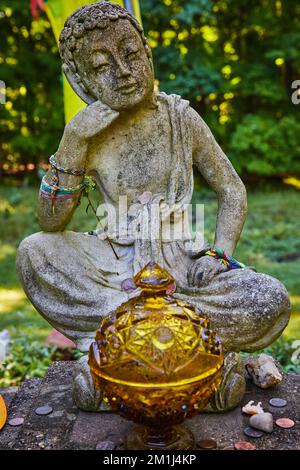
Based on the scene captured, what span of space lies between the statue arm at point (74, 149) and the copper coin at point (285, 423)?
118 cm

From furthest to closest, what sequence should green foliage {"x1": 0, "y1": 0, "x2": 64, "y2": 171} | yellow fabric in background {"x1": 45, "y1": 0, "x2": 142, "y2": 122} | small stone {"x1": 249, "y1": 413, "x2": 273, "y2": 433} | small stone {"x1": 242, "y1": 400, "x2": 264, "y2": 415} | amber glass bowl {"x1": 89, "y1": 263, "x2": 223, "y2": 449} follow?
green foliage {"x1": 0, "y1": 0, "x2": 64, "y2": 171}, yellow fabric in background {"x1": 45, "y1": 0, "x2": 142, "y2": 122}, small stone {"x1": 242, "y1": 400, "x2": 264, "y2": 415}, small stone {"x1": 249, "y1": 413, "x2": 273, "y2": 433}, amber glass bowl {"x1": 89, "y1": 263, "x2": 223, "y2": 449}

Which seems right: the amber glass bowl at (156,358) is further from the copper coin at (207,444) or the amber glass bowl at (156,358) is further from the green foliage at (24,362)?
the green foliage at (24,362)

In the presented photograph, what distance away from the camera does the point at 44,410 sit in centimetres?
244

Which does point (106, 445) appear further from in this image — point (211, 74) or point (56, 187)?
point (211, 74)

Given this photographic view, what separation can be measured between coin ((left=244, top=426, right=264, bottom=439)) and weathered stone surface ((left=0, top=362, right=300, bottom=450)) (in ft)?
0.06

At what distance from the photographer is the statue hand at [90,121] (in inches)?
99.2

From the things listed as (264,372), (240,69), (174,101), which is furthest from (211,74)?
(264,372)

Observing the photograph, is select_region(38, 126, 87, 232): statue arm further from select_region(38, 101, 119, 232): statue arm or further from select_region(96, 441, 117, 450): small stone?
select_region(96, 441, 117, 450): small stone

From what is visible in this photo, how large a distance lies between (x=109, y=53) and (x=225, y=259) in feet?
3.24

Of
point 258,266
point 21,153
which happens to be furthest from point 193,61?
point 258,266

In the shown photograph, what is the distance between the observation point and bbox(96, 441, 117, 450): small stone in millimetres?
2088

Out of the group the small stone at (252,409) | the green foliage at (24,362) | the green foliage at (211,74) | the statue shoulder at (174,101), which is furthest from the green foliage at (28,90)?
the small stone at (252,409)

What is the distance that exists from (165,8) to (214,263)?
7.15m

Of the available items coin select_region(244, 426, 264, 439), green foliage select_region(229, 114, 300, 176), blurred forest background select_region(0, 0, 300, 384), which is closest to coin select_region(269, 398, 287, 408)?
coin select_region(244, 426, 264, 439)
